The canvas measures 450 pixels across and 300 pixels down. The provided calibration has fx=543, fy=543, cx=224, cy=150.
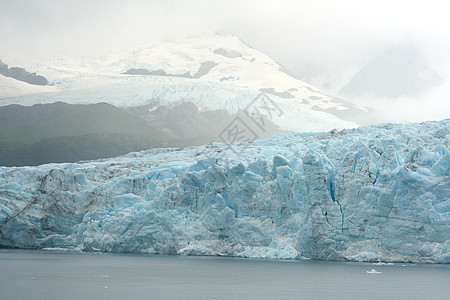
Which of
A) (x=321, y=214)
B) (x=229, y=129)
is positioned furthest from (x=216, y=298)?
(x=229, y=129)

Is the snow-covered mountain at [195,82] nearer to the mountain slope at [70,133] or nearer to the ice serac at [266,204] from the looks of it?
the mountain slope at [70,133]

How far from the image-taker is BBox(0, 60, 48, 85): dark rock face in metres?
150

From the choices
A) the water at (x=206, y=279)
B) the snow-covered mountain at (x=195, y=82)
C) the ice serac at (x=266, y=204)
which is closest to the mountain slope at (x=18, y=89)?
the snow-covered mountain at (x=195, y=82)

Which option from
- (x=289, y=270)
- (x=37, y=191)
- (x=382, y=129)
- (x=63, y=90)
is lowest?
(x=289, y=270)

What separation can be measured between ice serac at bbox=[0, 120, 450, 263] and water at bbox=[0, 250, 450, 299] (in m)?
1.75

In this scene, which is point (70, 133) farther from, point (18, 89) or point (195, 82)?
point (195, 82)

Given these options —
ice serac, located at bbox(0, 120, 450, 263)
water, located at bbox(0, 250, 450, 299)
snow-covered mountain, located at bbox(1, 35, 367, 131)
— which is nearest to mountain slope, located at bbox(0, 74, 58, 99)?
snow-covered mountain, located at bbox(1, 35, 367, 131)

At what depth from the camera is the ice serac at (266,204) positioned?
42.8 metres

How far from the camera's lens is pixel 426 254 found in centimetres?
4134

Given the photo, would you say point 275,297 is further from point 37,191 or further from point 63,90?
point 63,90

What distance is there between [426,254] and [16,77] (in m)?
141

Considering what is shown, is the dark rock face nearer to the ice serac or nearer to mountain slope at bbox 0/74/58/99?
mountain slope at bbox 0/74/58/99

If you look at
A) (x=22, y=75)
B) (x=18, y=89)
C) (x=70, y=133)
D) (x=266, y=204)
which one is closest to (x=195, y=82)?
(x=70, y=133)

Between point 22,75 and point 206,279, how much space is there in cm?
13634
